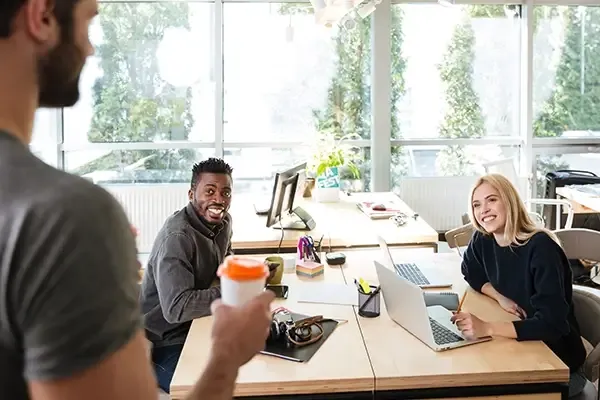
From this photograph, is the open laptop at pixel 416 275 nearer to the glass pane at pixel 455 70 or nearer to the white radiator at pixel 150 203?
→ the white radiator at pixel 150 203

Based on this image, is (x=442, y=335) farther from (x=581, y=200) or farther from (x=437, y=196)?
(x=437, y=196)

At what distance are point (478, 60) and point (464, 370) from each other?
486cm

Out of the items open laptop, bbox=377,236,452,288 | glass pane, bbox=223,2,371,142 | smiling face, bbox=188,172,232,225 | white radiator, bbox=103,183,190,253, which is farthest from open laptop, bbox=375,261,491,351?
glass pane, bbox=223,2,371,142

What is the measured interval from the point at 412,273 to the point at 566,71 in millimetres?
4261

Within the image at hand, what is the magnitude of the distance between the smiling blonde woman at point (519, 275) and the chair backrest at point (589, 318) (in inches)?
1.4

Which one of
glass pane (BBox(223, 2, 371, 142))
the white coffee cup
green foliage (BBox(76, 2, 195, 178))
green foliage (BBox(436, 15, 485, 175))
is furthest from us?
green foliage (BBox(436, 15, 485, 175))

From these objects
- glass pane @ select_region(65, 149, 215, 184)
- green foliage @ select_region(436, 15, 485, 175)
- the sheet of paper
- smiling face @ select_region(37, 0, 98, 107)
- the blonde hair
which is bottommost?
the sheet of paper

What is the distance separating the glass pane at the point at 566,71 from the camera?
6273 millimetres

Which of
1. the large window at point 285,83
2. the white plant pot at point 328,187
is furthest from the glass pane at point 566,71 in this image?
the white plant pot at point 328,187

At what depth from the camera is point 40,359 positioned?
649mm

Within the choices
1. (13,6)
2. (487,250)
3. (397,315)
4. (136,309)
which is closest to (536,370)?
(397,315)

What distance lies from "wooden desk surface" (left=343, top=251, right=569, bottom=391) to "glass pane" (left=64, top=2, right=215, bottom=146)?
4216 mm

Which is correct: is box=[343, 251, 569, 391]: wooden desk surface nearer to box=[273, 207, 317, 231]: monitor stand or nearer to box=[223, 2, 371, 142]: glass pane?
box=[273, 207, 317, 231]: monitor stand

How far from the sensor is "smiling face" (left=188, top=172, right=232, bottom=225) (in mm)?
2732
